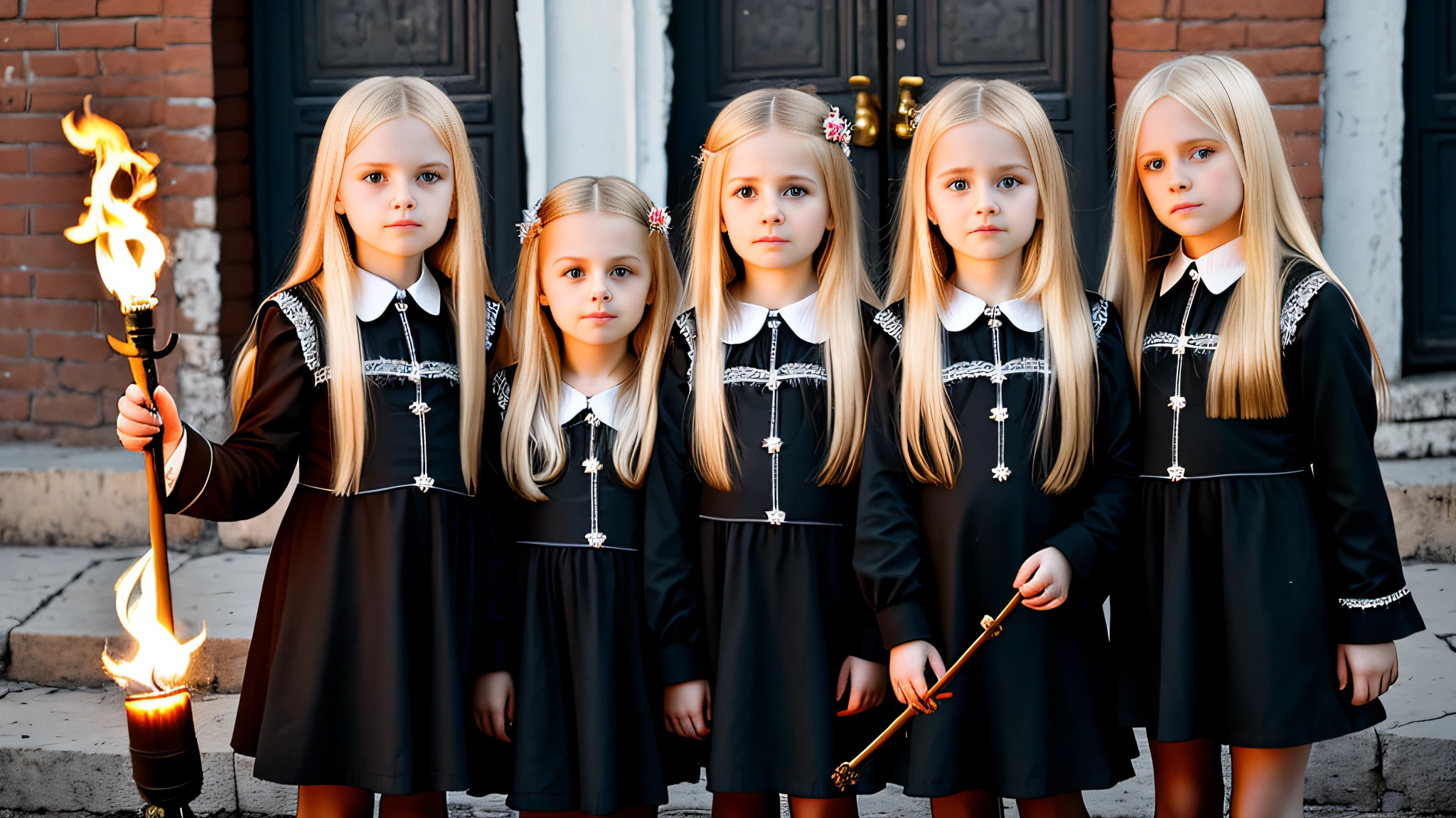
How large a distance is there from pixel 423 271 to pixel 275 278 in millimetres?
2194

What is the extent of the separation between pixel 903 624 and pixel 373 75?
3082 mm

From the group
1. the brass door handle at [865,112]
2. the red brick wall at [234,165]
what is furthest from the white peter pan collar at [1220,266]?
the red brick wall at [234,165]

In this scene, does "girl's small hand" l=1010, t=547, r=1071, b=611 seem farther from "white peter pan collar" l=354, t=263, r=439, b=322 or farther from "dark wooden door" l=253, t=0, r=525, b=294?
"dark wooden door" l=253, t=0, r=525, b=294

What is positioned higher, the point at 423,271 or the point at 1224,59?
the point at 1224,59

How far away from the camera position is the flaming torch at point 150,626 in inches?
72.5

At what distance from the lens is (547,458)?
232 cm

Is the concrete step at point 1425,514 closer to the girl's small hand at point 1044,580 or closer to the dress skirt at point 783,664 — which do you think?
the girl's small hand at point 1044,580

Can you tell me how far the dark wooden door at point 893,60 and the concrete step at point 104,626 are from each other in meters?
1.89

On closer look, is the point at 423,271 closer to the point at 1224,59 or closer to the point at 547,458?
the point at 547,458

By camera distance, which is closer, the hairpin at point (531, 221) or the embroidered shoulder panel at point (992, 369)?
the embroidered shoulder panel at point (992, 369)

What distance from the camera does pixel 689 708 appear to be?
2.26 meters

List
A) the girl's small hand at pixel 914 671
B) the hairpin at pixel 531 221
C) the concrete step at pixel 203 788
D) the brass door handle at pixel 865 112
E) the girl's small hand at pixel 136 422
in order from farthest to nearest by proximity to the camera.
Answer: the brass door handle at pixel 865 112
the concrete step at pixel 203 788
the hairpin at pixel 531 221
the girl's small hand at pixel 914 671
the girl's small hand at pixel 136 422

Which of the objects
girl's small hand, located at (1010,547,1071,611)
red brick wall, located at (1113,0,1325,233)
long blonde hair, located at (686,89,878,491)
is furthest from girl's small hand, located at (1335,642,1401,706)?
red brick wall, located at (1113,0,1325,233)

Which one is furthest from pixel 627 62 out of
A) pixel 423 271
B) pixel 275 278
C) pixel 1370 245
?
pixel 1370 245
